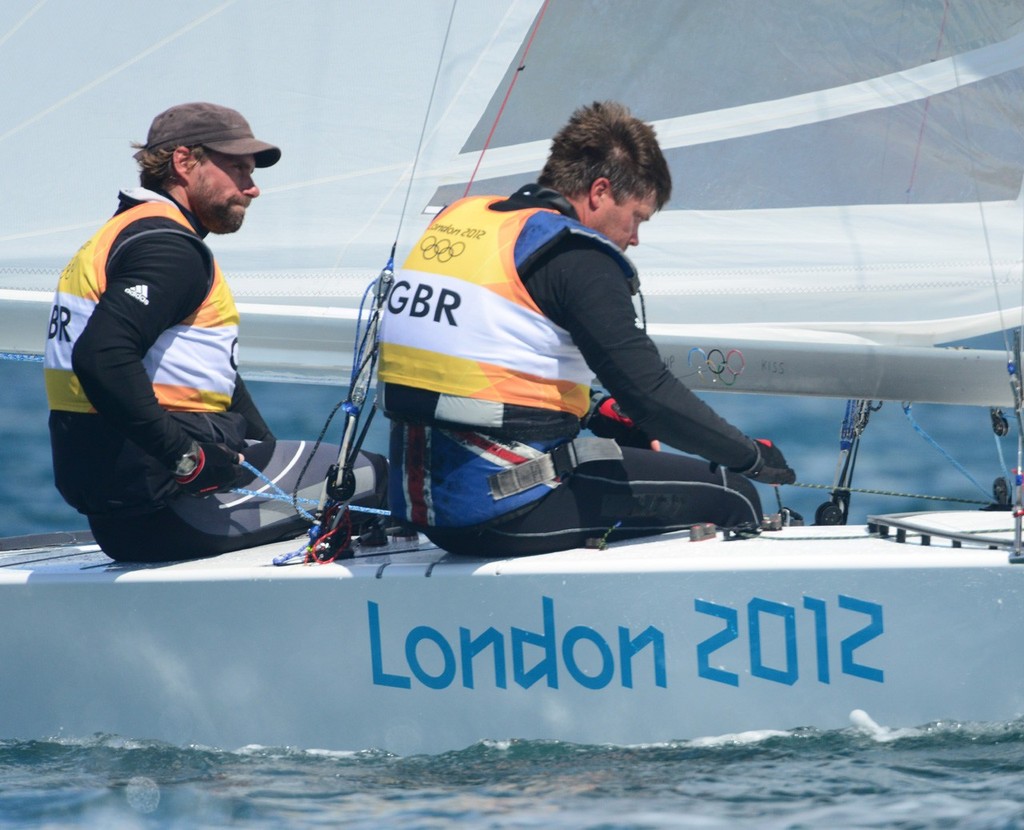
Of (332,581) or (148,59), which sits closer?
(332,581)

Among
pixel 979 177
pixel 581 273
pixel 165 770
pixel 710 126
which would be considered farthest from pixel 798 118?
pixel 165 770

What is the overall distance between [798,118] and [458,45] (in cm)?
74

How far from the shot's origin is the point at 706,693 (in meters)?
2.53

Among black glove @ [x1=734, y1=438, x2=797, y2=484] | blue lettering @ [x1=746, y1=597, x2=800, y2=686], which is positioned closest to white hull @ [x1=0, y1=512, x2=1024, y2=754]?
blue lettering @ [x1=746, y1=597, x2=800, y2=686]

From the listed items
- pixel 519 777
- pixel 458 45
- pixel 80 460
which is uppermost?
pixel 458 45

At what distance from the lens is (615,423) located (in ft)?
10.0

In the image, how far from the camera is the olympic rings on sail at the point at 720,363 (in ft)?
10.2

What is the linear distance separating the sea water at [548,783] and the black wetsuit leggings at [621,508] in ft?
1.13

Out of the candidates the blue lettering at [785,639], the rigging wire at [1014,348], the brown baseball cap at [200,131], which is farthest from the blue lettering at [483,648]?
the brown baseball cap at [200,131]

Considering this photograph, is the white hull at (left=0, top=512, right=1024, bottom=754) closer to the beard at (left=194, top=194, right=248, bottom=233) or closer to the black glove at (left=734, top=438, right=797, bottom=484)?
the black glove at (left=734, top=438, right=797, bottom=484)

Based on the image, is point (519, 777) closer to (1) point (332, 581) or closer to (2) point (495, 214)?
(1) point (332, 581)

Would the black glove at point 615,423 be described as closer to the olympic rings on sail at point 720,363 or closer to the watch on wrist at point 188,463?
the olympic rings on sail at point 720,363

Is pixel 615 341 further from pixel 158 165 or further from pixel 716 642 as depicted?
pixel 158 165

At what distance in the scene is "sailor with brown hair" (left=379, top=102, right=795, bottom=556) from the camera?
8.27 ft
